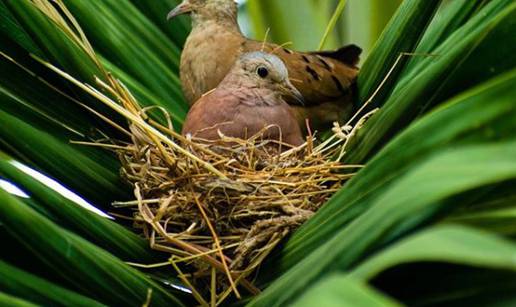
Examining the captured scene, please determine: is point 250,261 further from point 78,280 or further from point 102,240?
point 78,280

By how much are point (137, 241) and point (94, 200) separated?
7.7 inches

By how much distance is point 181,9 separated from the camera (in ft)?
11.2

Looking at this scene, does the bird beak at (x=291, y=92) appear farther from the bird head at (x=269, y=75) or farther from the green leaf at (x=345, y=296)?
the green leaf at (x=345, y=296)

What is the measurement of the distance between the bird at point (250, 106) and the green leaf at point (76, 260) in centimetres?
96

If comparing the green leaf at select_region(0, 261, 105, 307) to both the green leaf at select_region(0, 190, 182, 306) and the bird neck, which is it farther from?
the bird neck

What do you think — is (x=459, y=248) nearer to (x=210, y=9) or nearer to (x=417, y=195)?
(x=417, y=195)

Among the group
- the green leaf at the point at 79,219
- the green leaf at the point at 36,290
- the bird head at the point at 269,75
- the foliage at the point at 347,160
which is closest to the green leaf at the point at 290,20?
the foliage at the point at 347,160

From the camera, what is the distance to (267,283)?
2.10 m

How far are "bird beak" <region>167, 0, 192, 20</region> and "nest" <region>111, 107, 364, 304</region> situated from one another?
17.1 inches

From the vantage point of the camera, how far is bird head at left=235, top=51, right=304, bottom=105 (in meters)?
3.34

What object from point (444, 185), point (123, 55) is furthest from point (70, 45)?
point (444, 185)

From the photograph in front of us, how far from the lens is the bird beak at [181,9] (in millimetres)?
3071

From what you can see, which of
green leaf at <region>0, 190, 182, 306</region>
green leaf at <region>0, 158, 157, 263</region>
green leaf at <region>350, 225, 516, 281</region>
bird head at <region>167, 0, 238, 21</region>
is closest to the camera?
green leaf at <region>350, 225, 516, 281</region>

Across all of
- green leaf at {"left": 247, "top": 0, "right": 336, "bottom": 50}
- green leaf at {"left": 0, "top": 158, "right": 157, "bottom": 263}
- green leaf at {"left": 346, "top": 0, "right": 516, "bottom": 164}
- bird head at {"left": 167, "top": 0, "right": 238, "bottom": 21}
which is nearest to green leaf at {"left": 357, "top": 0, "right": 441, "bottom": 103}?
green leaf at {"left": 346, "top": 0, "right": 516, "bottom": 164}
